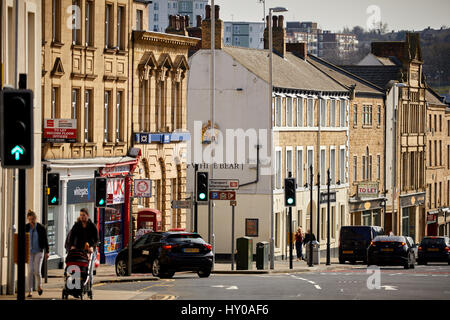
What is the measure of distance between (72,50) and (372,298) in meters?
19.7

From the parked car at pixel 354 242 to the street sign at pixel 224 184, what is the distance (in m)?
11.6

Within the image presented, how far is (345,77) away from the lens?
3130 inches

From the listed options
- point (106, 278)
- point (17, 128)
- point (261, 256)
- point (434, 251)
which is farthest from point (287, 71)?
point (17, 128)

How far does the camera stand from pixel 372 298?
25906 millimetres

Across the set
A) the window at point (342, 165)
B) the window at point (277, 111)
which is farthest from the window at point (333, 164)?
the window at point (277, 111)

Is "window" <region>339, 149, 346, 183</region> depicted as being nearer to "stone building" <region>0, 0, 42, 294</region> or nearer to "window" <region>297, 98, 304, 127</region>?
"window" <region>297, 98, 304, 127</region>

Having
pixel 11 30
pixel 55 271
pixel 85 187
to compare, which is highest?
pixel 11 30

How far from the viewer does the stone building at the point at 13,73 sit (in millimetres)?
24766

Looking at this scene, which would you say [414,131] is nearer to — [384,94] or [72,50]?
[384,94]

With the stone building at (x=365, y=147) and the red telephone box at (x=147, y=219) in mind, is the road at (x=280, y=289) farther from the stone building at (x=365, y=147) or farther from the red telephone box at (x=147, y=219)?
the stone building at (x=365, y=147)

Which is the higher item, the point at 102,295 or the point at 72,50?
the point at 72,50

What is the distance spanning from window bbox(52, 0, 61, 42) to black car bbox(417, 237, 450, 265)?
23.1 metres
